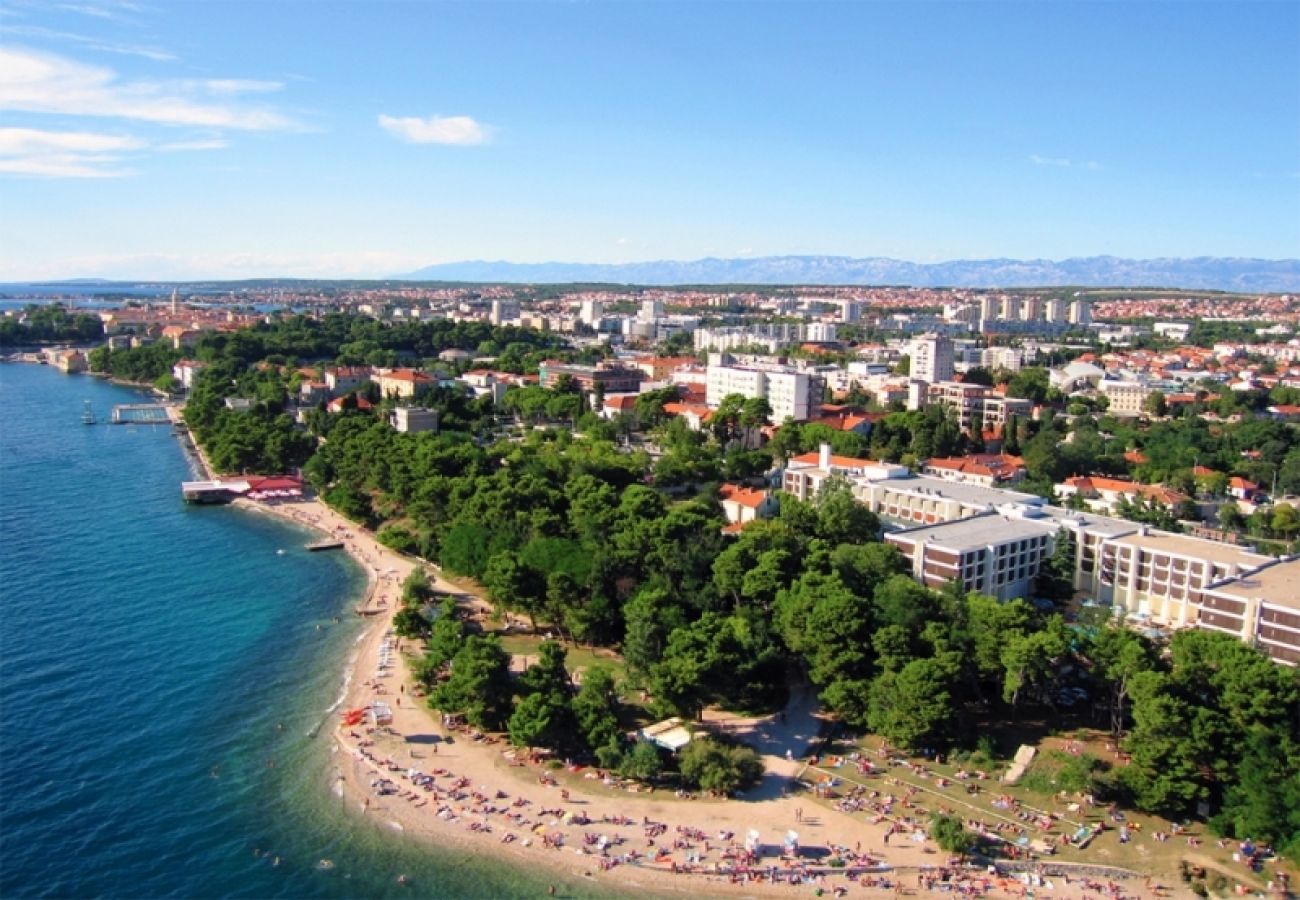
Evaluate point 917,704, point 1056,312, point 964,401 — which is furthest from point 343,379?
point 1056,312

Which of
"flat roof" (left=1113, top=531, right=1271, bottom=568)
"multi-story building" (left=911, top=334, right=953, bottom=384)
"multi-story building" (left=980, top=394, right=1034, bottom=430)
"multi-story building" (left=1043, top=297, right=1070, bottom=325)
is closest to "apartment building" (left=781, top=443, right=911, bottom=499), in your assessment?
"flat roof" (left=1113, top=531, right=1271, bottom=568)

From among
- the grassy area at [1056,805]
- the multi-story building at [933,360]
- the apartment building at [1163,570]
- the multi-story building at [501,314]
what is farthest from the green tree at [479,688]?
the multi-story building at [501,314]

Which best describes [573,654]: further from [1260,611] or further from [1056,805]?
[1260,611]

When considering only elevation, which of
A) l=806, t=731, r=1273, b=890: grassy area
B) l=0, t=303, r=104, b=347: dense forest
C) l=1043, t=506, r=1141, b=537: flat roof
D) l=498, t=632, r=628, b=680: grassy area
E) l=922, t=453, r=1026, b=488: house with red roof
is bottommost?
l=806, t=731, r=1273, b=890: grassy area

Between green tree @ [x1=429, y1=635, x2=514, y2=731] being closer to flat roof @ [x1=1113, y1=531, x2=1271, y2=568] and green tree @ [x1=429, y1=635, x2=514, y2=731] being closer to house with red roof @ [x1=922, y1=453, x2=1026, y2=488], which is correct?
flat roof @ [x1=1113, y1=531, x2=1271, y2=568]

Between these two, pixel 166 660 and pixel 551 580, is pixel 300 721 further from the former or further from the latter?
pixel 551 580
